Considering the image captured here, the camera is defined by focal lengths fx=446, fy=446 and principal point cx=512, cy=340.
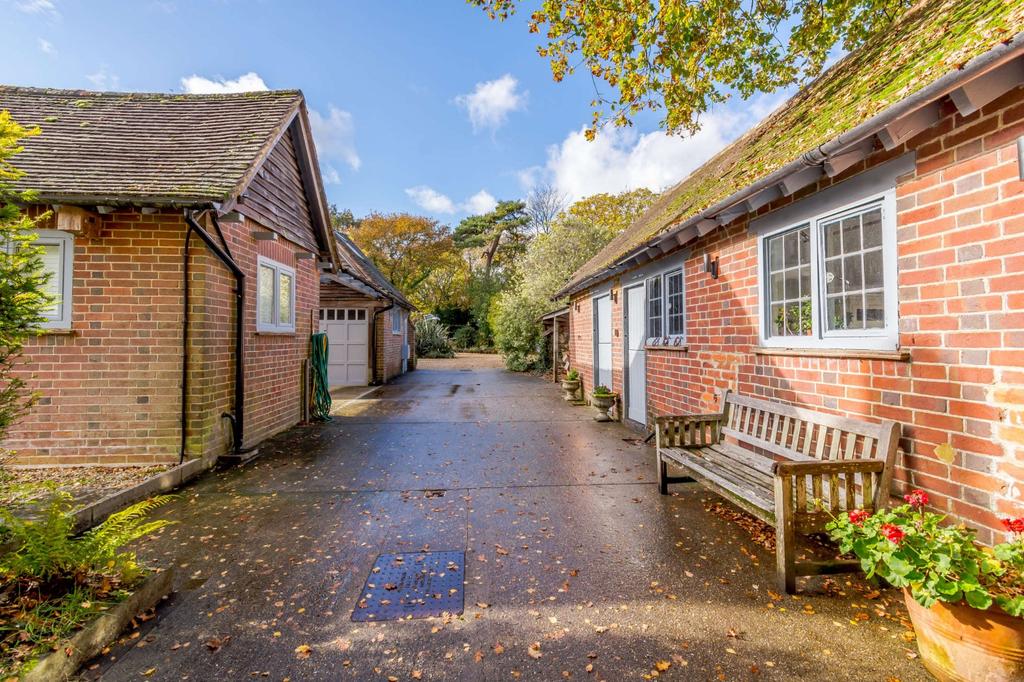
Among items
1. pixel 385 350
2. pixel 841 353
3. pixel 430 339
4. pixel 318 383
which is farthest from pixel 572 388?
pixel 430 339

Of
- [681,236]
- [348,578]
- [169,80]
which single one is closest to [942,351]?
[681,236]

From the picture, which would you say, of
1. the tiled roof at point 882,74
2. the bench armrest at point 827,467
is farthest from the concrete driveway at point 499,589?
the tiled roof at point 882,74

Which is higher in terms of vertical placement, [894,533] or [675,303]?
[675,303]

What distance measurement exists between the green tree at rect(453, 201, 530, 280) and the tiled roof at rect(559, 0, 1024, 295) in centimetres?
3359

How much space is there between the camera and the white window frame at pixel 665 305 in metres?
6.39

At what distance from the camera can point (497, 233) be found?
39531mm

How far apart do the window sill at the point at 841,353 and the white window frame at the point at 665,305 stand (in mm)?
1853

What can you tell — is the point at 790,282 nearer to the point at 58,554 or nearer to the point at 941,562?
the point at 941,562

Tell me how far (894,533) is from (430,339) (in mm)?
28941

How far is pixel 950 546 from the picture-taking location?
1.99 metres

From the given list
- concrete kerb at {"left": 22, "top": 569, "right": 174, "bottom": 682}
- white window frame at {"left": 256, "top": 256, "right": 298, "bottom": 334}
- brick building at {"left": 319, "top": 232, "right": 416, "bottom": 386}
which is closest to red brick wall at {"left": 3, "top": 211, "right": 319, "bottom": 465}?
white window frame at {"left": 256, "top": 256, "right": 298, "bottom": 334}

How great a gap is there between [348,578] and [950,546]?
3363 millimetres

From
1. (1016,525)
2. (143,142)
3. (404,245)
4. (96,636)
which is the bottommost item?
(96,636)

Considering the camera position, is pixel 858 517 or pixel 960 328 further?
pixel 960 328
